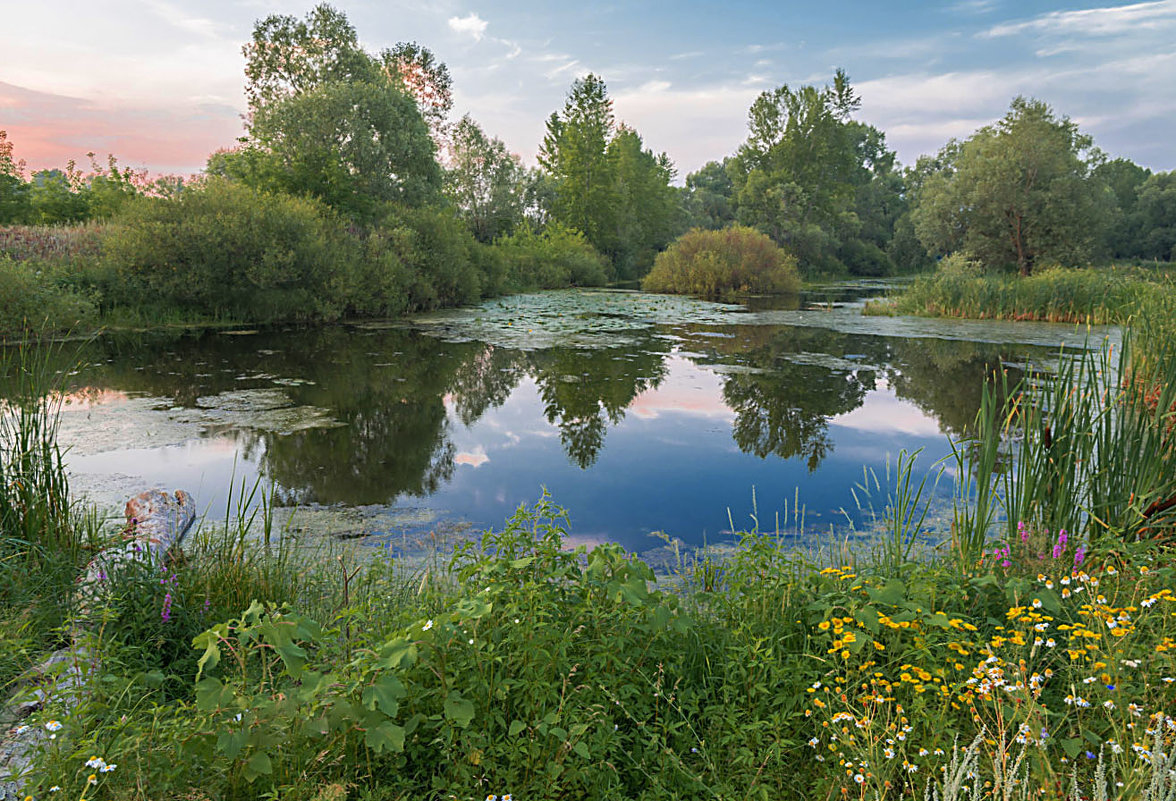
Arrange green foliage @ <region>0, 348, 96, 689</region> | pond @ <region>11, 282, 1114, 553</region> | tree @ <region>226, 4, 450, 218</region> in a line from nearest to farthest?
green foliage @ <region>0, 348, 96, 689</region>, pond @ <region>11, 282, 1114, 553</region>, tree @ <region>226, 4, 450, 218</region>

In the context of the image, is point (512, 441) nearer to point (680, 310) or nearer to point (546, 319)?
point (546, 319)

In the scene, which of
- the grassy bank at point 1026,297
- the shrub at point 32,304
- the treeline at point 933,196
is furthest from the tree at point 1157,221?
the shrub at point 32,304

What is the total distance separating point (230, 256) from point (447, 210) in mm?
16022

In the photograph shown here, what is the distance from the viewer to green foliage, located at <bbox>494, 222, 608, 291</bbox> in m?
32.0

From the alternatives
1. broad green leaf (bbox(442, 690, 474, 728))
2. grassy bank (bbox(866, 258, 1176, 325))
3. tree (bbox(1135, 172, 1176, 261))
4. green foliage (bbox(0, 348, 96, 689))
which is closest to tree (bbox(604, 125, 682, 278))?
grassy bank (bbox(866, 258, 1176, 325))

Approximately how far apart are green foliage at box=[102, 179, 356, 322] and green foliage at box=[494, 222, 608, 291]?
446 inches

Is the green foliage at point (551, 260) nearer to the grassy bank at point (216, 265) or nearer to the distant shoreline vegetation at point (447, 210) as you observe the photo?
the distant shoreline vegetation at point (447, 210)

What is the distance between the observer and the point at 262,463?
6605 mm

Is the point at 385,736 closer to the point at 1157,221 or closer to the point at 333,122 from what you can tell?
the point at 333,122

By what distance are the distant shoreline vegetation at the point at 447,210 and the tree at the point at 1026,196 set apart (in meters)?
0.10

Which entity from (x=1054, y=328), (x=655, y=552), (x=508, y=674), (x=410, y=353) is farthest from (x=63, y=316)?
(x=1054, y=328)

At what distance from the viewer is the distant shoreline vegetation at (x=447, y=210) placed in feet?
54.5

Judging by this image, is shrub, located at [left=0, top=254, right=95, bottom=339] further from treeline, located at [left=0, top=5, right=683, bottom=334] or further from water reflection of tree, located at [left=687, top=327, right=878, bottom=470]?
water reflection of tree, located at [left=687, top=327, right=878, bottom=470]

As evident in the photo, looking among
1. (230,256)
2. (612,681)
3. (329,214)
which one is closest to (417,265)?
(329,214)
